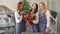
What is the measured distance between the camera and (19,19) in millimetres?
1301

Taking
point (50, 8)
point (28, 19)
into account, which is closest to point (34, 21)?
point (28, 19)

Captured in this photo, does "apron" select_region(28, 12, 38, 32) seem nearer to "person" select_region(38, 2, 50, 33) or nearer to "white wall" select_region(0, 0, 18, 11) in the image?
"person" select_region(38, 2, 50, 33)

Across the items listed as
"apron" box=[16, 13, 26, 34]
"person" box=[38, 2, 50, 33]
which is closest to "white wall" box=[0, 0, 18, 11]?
"apron" box=[16, 13, 26, 34]

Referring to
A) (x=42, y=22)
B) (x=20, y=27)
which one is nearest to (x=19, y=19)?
(x=20, y=27)

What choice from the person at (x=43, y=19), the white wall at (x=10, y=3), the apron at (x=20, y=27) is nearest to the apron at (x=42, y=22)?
the person at (x=43, y=19)

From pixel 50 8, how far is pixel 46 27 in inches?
7.6

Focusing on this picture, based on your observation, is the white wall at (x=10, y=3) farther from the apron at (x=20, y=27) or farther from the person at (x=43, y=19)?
the person at (x=43, y=19)

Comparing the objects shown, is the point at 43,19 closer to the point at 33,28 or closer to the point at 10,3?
the point at 33,28

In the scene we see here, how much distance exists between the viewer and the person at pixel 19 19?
1.29 metres

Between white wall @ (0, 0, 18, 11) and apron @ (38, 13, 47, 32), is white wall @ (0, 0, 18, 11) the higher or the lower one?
the higher one

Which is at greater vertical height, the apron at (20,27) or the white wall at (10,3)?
the white wall at (10,3)

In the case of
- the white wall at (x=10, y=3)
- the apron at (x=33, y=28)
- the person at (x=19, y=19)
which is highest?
the white wall at (x=10, y=3)

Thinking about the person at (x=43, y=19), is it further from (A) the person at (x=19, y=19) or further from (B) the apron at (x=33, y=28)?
(A) the person at (x=19, y=19)

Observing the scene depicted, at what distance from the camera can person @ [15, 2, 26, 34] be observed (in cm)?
129
